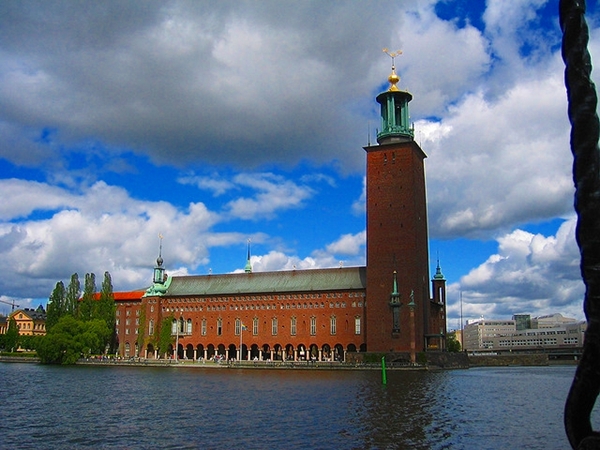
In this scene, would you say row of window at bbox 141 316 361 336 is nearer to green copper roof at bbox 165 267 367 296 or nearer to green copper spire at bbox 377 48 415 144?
green copper roof at bbox 165 267 367 296

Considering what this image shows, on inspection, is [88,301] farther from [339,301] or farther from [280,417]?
[280,417]

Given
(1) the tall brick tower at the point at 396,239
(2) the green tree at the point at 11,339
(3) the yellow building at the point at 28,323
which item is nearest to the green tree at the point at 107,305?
(2) the green tree at the point at 11,339

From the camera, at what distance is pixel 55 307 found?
8519 centimetres

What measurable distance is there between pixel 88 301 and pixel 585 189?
88.5 meters

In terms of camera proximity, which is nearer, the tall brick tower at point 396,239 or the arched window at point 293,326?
the tall brick tower at point 396,239

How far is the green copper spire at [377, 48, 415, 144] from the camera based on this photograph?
249 ft

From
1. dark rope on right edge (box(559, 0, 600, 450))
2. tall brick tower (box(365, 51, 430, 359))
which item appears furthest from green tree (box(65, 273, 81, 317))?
dark rope on right edge (box(559, 0, 600, 450))

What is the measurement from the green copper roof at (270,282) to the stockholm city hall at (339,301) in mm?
153

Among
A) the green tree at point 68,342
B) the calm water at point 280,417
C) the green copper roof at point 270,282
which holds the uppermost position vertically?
the green copper roof at point 270,282

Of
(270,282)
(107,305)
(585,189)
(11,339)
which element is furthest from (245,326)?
(585,189)

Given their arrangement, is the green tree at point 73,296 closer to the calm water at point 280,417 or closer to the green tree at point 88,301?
the green tree at point 88,301

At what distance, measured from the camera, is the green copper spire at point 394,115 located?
75.8m

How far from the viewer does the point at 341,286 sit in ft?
266

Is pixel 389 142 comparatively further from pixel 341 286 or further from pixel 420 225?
pixel 341 286
